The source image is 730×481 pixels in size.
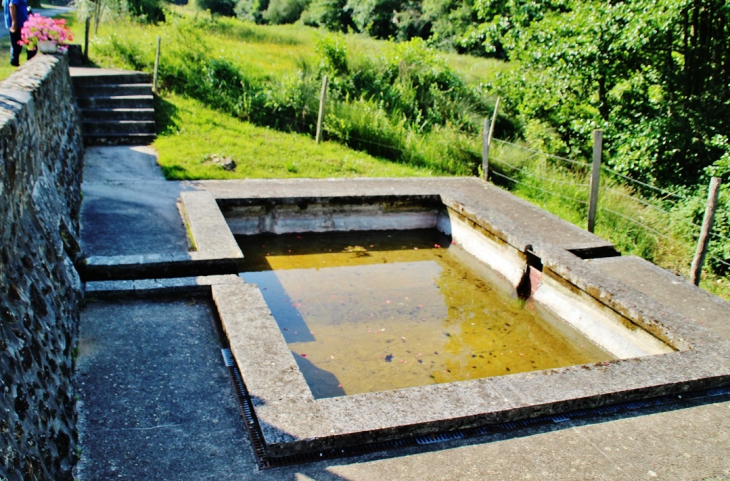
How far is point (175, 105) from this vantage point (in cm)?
1270

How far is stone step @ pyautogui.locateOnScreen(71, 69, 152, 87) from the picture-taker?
11739 mm

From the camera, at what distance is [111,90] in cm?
1204

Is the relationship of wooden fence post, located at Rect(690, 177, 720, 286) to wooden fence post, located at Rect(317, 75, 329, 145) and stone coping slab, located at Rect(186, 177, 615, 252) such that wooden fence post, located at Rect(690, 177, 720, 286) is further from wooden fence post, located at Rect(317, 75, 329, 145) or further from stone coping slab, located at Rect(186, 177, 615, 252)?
wooden fence post, located at Rect(317, 75, 329, 145)

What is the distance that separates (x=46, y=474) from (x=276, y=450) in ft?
4.09

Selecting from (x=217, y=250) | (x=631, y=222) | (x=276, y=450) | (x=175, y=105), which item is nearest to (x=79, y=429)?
(x=276, y=450)

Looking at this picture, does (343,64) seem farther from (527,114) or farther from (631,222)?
(631,222)

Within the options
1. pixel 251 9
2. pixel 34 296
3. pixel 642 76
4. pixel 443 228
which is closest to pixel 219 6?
pixel 251 9

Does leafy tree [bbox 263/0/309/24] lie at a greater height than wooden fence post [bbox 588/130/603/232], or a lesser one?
greater

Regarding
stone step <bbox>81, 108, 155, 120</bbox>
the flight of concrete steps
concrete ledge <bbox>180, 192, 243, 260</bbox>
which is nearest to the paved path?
concrete ledge <bbox>180, 192, 243, 260</bbox>

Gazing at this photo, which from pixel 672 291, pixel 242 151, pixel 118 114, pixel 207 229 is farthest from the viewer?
pixel 118 114

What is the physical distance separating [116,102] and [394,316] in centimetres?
801

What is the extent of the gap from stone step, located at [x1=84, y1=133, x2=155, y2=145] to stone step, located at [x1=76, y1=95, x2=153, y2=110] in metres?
0.88

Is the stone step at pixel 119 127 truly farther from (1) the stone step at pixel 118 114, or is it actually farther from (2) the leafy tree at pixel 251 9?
(2) the leafy tree at pixel 251 9

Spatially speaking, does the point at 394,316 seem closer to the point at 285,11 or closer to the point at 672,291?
the point at 672,291
